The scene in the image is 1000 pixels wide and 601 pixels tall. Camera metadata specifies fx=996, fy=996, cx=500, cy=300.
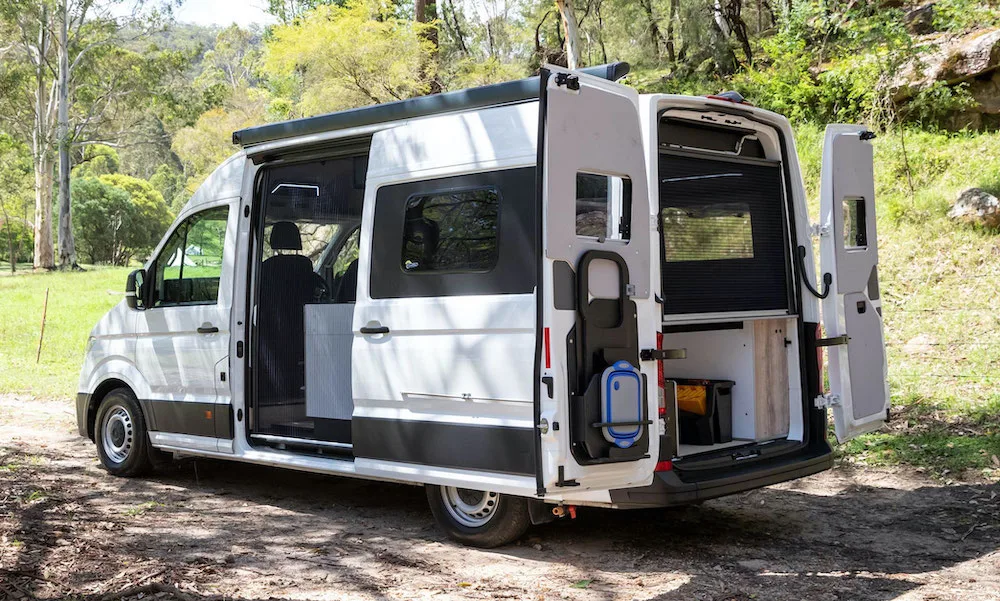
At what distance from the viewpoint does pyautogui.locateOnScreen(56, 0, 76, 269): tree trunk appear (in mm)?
37469

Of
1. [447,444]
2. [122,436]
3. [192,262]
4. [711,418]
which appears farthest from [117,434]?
[711,418]

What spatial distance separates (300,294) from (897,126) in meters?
11.4

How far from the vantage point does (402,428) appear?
561cm

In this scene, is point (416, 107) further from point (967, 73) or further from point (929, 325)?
point (967, 73)

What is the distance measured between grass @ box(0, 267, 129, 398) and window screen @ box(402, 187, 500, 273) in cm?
865

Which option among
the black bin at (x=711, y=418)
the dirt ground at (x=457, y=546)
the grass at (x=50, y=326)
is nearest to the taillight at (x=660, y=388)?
the dirt ground at (x=457, y=546)

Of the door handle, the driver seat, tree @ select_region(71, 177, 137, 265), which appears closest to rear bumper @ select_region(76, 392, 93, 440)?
the door handle

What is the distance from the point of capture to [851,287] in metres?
6.06

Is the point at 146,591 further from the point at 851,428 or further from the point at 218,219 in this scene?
the point at 851,428

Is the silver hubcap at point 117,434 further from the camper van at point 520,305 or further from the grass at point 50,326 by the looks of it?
the grass at point 50,326

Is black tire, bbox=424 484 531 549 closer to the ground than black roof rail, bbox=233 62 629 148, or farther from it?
closer to the ground

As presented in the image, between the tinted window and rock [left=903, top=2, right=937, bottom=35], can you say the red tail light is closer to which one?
the tinted window

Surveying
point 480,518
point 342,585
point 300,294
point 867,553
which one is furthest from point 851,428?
point 300,294

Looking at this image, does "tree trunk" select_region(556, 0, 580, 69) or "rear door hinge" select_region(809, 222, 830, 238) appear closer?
Result: "rear door hinge" select_region(809, 222, 830, 238)
